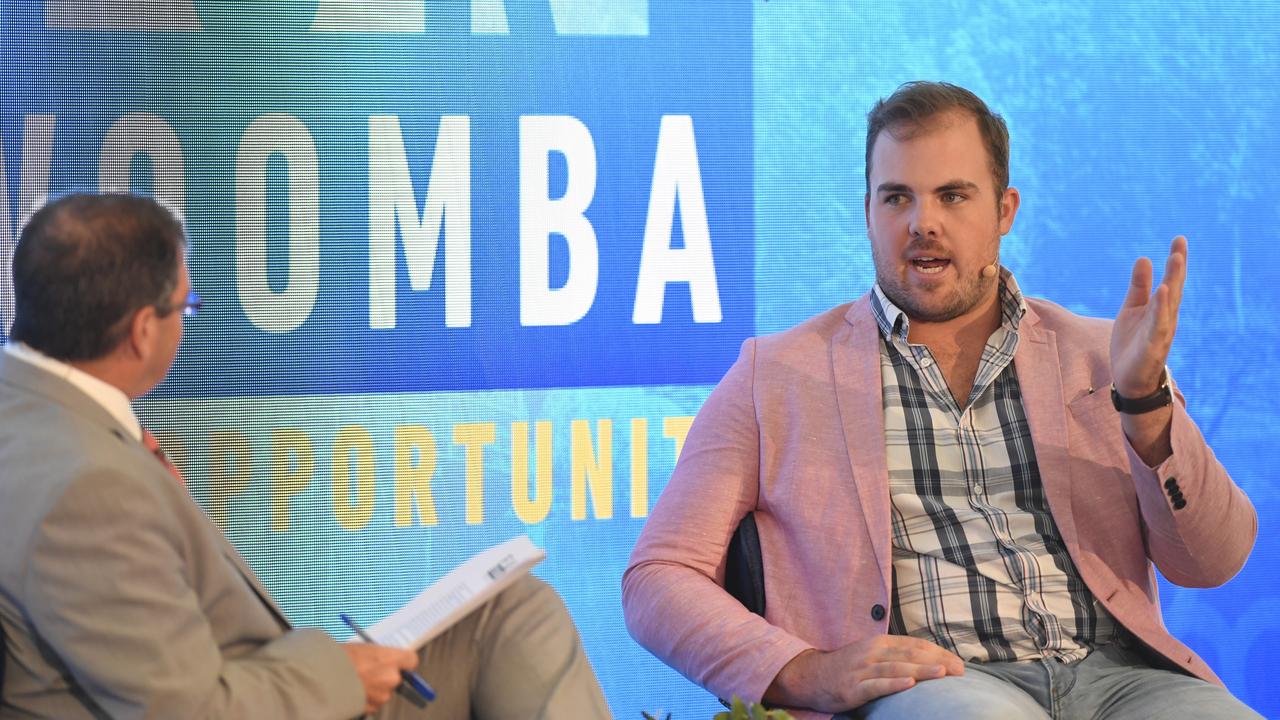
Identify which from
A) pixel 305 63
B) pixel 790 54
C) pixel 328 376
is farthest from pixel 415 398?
pixel 790 54

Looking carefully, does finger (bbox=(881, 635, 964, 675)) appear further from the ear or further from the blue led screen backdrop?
the blue led screen backdrop

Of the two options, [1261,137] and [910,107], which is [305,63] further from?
[1261,137]

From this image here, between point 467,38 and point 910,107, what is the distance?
1.43 metres

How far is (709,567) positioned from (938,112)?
104cm

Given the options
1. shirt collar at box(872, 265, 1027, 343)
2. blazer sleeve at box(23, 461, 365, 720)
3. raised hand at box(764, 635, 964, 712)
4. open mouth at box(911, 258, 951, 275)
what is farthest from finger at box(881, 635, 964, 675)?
blazer sleeve at box(23, 461, 365, 720)

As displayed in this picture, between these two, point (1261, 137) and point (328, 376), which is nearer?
point (328, 376)

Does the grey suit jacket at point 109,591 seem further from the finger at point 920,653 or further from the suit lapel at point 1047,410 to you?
the suit lapel at point 1047,410

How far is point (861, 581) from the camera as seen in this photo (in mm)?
2322

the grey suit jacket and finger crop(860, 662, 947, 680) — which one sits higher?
the grey suit jacket

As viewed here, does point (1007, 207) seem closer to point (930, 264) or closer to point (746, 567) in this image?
point (930, 264)

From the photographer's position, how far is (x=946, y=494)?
241cm

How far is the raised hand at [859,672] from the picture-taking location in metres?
2.12

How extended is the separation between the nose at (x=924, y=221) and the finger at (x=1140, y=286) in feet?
1.35

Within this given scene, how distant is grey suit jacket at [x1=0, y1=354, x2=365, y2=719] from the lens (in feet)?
5.08
